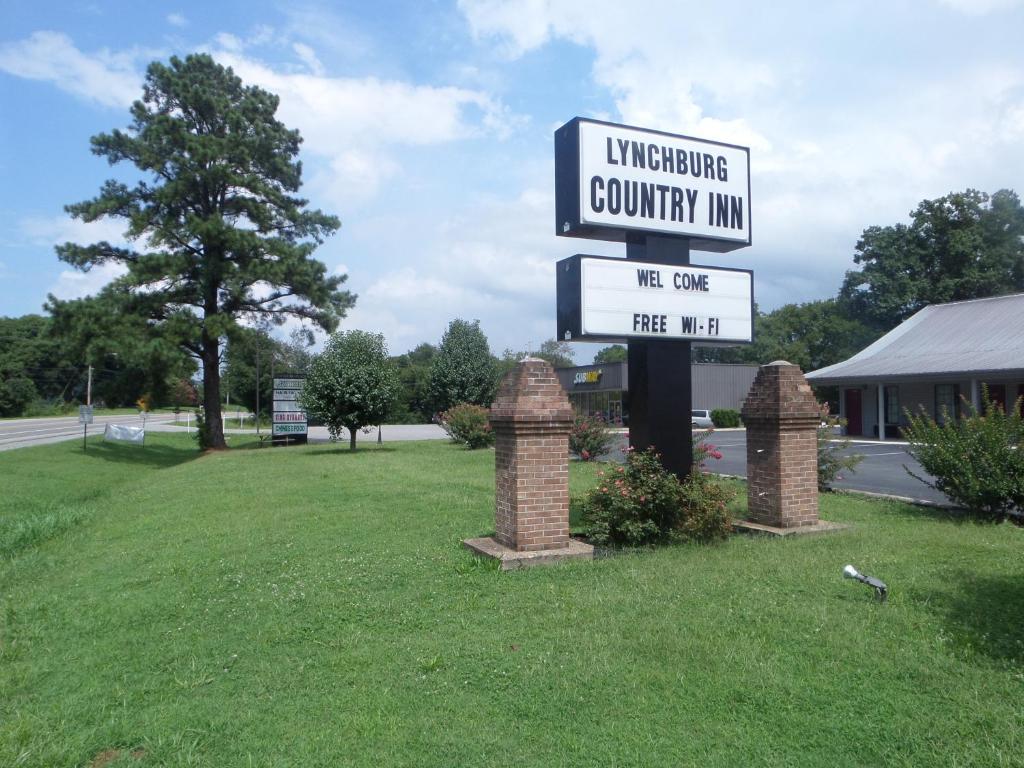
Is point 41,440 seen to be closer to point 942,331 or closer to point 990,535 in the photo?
point 990,535

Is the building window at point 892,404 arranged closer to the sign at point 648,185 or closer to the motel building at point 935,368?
the motel building at point 935,368

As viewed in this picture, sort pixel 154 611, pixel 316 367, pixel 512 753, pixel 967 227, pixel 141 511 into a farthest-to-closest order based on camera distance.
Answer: pixel 967 227
pixel 316 367
pixel 141 511
pixel 154 611
pixel 512 753

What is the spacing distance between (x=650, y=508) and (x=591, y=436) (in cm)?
1145

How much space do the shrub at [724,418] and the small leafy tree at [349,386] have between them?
937 inches

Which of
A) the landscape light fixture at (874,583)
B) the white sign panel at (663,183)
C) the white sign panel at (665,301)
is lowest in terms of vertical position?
the landscape light fixture at (874,583)

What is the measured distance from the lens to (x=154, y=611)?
6.37 meters

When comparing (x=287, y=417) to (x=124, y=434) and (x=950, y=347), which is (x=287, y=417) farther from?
(x=950, y=347)

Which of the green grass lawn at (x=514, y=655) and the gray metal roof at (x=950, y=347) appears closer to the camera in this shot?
the green grass lawn at (x=514, y=655)

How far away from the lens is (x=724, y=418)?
44219mm

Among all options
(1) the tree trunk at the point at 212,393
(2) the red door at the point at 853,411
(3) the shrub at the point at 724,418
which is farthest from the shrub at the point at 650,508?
(3) the shrub at the point at 724,418

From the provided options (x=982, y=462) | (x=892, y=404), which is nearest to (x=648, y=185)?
(x=982, y=462)

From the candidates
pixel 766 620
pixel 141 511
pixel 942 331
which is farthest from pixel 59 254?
pixel 942 331

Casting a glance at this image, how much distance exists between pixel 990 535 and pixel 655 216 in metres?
4.95

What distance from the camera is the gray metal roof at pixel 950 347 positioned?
26844 millimetres
